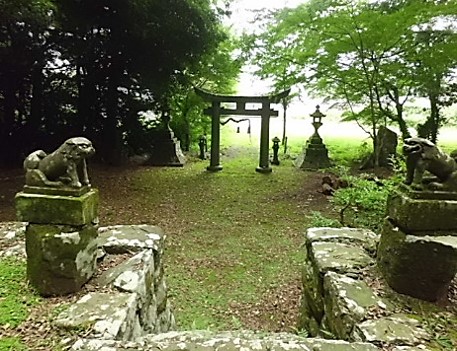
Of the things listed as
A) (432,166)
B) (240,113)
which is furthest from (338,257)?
(240,113)

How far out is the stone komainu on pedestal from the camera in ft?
6.49

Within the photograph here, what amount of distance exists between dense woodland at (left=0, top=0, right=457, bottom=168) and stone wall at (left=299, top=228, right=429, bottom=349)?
4183mm

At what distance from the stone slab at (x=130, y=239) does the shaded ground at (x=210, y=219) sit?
0.68 meters

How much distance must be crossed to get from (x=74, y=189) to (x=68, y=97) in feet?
21.7

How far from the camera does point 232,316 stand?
289cm

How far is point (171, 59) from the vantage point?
7.38 metres

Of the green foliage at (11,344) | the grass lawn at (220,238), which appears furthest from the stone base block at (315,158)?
the green foliage at (11,344)

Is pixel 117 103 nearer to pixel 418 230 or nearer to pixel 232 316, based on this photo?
pixel 232 316

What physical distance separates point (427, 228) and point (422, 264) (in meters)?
0.20

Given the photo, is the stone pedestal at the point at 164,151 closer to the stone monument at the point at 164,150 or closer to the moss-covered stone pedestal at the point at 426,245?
the stone monument at the point at 164,150

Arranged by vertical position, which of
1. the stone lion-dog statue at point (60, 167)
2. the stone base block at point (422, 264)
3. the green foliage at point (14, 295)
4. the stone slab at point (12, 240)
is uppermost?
the stone lion-dog statue at point (60, 167)

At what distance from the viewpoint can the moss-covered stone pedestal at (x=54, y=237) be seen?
6.47ft

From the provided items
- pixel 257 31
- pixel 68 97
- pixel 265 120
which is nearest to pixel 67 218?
pixel 257 31

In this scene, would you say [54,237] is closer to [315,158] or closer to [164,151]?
[164,151]
